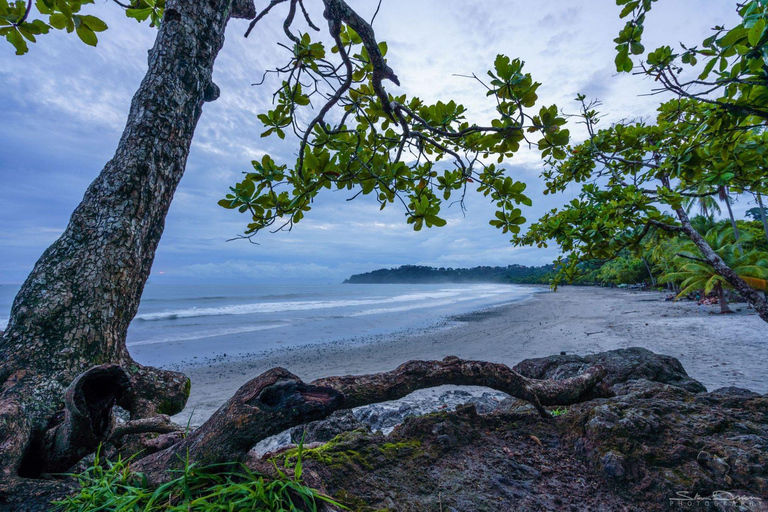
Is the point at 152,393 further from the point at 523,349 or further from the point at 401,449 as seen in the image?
the point at 523,349

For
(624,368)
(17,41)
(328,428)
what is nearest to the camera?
Result: (17,41)

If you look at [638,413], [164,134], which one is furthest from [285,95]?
[638,413]

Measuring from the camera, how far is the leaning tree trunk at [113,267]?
152cm

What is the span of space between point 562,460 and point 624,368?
2628 millimetres

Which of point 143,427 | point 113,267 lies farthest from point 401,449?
point 113,267

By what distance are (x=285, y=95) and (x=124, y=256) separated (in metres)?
1.56

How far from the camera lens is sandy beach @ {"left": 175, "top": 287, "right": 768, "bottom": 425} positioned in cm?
611

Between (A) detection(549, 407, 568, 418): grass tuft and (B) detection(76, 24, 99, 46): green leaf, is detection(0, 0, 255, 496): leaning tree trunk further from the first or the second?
(A) detection(549, 407, 568, 418): grass tuft

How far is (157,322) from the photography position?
62.2 feet

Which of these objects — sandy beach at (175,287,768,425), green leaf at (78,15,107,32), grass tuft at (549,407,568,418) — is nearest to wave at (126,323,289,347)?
sandy beach at (175,287,768,425)

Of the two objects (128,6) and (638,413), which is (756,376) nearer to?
(638,413)

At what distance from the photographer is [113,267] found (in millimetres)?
1750

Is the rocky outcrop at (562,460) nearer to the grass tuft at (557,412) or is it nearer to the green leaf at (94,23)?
the grass tuft at (557,412)

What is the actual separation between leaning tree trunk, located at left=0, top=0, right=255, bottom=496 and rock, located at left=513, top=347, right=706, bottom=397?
3.90m
